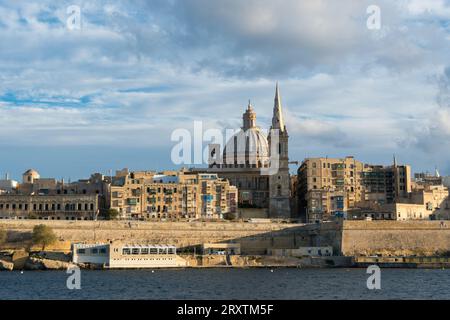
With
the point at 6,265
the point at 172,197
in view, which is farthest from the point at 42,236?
the point at 172,197

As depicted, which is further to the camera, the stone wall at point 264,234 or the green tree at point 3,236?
the stone wall at point 264,234

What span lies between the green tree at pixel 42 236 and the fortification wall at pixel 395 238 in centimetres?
2869

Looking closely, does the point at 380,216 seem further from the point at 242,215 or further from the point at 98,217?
the point at 98,217

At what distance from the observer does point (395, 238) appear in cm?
7781

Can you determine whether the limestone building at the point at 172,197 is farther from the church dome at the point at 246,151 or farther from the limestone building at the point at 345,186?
the church dome at the point at 246,151

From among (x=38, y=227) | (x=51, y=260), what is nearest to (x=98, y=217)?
(x=38, y=227)

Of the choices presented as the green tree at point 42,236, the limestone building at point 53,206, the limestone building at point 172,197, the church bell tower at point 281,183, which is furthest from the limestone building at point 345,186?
the green tree at point 42,236

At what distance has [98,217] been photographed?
89312mm

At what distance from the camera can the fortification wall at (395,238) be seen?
253 feet

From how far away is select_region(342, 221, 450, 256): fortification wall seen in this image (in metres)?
77.2

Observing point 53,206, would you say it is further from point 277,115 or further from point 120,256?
point 277,115

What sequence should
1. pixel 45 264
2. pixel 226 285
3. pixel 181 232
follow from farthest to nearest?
pixel 181 232, pixel 45 264, pixel 226 285

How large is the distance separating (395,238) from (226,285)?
108 ft
